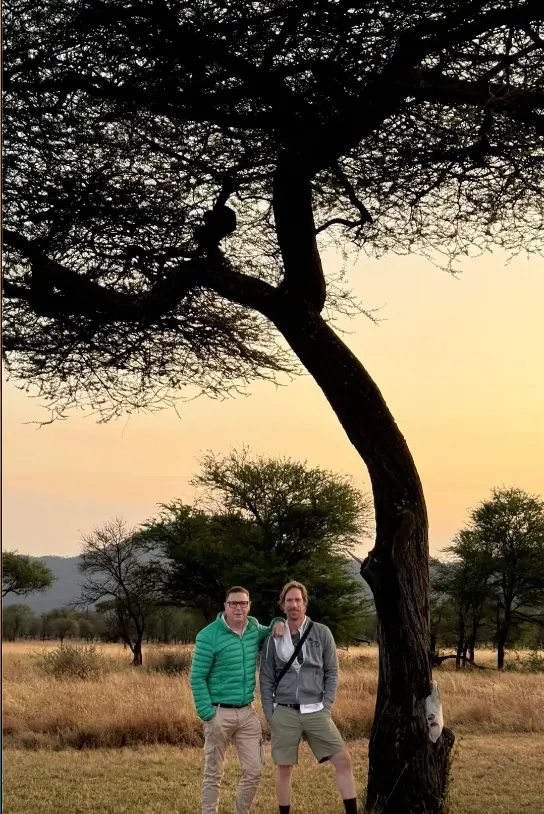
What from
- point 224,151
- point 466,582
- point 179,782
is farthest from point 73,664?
point 466,582

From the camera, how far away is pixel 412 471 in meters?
7.36

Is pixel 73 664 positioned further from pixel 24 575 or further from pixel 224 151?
pixel 24 575

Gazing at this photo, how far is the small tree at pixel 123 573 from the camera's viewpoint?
111ft

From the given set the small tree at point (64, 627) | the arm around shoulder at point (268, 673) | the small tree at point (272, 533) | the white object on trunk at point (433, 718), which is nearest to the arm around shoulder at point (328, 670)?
the arm around shoulder at point (268, 673)

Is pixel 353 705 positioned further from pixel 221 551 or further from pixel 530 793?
pixel 221 551

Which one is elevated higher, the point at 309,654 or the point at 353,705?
the point at 309,654

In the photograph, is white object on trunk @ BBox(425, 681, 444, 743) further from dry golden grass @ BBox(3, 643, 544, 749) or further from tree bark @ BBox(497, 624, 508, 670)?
tree bark @ BBox(497, 624, 508, 670)

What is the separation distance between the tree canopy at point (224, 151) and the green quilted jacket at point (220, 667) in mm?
3004

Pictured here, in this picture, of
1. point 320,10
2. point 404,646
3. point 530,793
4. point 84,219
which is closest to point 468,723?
point 530,793

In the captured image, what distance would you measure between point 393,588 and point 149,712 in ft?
17.6

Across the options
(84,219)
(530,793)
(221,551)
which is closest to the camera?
(530,793)

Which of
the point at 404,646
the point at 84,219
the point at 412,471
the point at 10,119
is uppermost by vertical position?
the point at 10,119

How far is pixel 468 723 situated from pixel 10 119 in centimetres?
978

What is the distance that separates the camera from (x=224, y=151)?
9.09m
